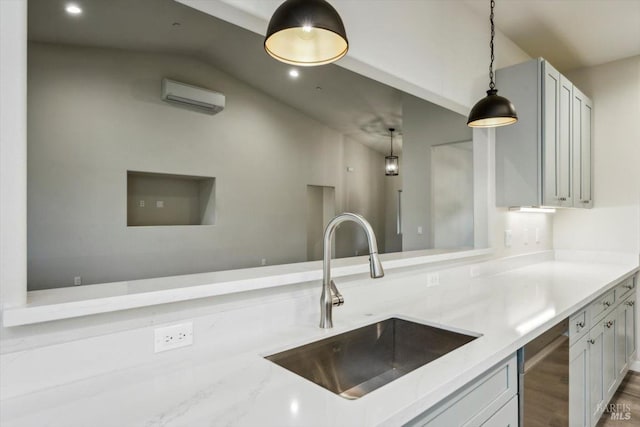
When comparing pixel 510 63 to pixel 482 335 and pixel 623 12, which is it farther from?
pixel 482 335

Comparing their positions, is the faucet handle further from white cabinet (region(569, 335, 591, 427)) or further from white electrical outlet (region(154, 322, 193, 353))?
white cabinet (region(569, 335, 591, 427))

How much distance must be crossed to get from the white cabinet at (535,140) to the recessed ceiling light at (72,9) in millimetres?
4209

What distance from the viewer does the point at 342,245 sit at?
8.59 metres

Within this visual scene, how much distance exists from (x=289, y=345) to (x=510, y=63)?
314 cm

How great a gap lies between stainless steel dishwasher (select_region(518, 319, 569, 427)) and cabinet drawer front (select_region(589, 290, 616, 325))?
0.57m

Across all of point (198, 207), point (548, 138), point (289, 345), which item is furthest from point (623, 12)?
point (198, 207)

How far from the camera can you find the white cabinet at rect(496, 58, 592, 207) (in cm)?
264

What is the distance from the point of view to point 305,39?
1.19 meters

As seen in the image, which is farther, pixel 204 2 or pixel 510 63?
pixel 510 63

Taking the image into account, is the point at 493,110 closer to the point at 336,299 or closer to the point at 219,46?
the point at 336,299

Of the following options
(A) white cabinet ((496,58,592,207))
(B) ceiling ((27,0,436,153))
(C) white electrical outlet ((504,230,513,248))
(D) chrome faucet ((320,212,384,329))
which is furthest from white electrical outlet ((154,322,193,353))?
(B) ceiling ((27,0,436,153))

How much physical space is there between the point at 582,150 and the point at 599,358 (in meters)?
1.89

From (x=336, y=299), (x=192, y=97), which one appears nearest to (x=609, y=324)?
(x=336, y=299)

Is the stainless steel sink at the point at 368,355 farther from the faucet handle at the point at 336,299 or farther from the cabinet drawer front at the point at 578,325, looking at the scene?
the cabinet drawer front at the point at 578,325
